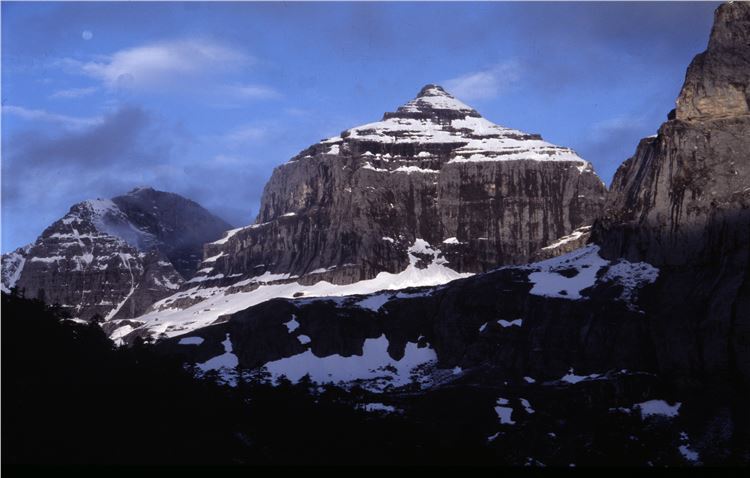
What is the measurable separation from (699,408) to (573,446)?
55.5ft

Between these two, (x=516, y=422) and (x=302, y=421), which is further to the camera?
(x=516, y=422)

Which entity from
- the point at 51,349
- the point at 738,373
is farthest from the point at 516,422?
the point at 51,349

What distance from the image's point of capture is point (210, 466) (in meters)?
142

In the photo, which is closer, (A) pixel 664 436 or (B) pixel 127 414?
(B) pixel 127 414

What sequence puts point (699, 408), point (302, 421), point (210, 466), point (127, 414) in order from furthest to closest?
Answer: point (699, 408) → point (302, 421) → point (127, 414) → point (210, 466)

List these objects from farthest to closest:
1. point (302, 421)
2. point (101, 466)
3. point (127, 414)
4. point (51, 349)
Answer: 1. point (302, 421)
2. point (51, 349)
3. point (127, 414)
4. point (101, 466)

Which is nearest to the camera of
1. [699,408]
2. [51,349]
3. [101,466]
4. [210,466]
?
[101,466]

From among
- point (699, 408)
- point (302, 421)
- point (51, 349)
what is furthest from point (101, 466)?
point (699, 408)

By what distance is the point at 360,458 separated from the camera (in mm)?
170000

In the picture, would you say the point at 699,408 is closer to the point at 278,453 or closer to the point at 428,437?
the point at 428,437

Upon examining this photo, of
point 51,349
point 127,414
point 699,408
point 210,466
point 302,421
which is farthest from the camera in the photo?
point 699,408

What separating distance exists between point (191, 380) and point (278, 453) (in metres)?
29.7

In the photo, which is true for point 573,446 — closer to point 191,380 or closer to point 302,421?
point 302,421

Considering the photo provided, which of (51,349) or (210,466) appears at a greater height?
(51,349)
